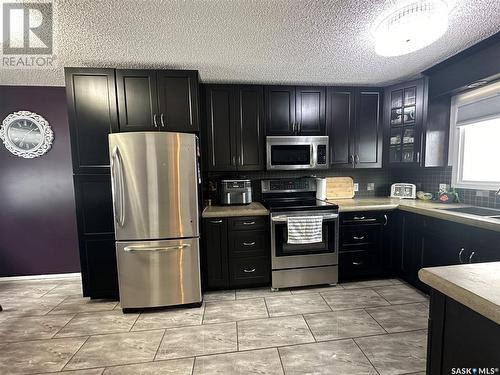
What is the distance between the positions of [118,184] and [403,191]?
3387mm

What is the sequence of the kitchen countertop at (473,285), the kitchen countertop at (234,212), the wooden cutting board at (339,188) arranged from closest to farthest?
the kitchen countertop at (473,285) < the kitchen countertop at (234,212) < the wooden cutting board at (339,188)

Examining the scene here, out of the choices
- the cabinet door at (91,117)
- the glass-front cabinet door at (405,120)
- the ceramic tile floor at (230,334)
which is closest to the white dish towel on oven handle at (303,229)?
the ceramic tile floor at (230,334)

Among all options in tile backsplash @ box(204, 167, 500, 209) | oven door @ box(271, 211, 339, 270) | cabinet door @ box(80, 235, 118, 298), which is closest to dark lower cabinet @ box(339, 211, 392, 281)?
oven door @ box(271, 211, 339, 270)

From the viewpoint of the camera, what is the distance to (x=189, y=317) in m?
2.16

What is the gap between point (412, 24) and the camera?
1.40 meters

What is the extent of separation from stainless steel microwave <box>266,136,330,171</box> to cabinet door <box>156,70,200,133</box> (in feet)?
3.13

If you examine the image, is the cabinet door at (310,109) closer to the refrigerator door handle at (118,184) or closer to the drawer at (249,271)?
the drawer at (249,271)

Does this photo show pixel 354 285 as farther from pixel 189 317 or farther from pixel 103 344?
pixel 103 344

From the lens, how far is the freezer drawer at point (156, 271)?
2176mm

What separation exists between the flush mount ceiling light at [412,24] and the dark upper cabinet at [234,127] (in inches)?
58.8

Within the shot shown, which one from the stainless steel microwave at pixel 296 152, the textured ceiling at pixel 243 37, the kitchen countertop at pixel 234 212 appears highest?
the textured ceiling at pixel 243 37

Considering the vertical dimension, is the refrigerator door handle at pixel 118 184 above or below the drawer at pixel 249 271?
above

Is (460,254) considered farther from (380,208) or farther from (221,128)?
(221,128)

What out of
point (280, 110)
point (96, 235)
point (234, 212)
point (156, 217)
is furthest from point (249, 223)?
point (96, 235)
